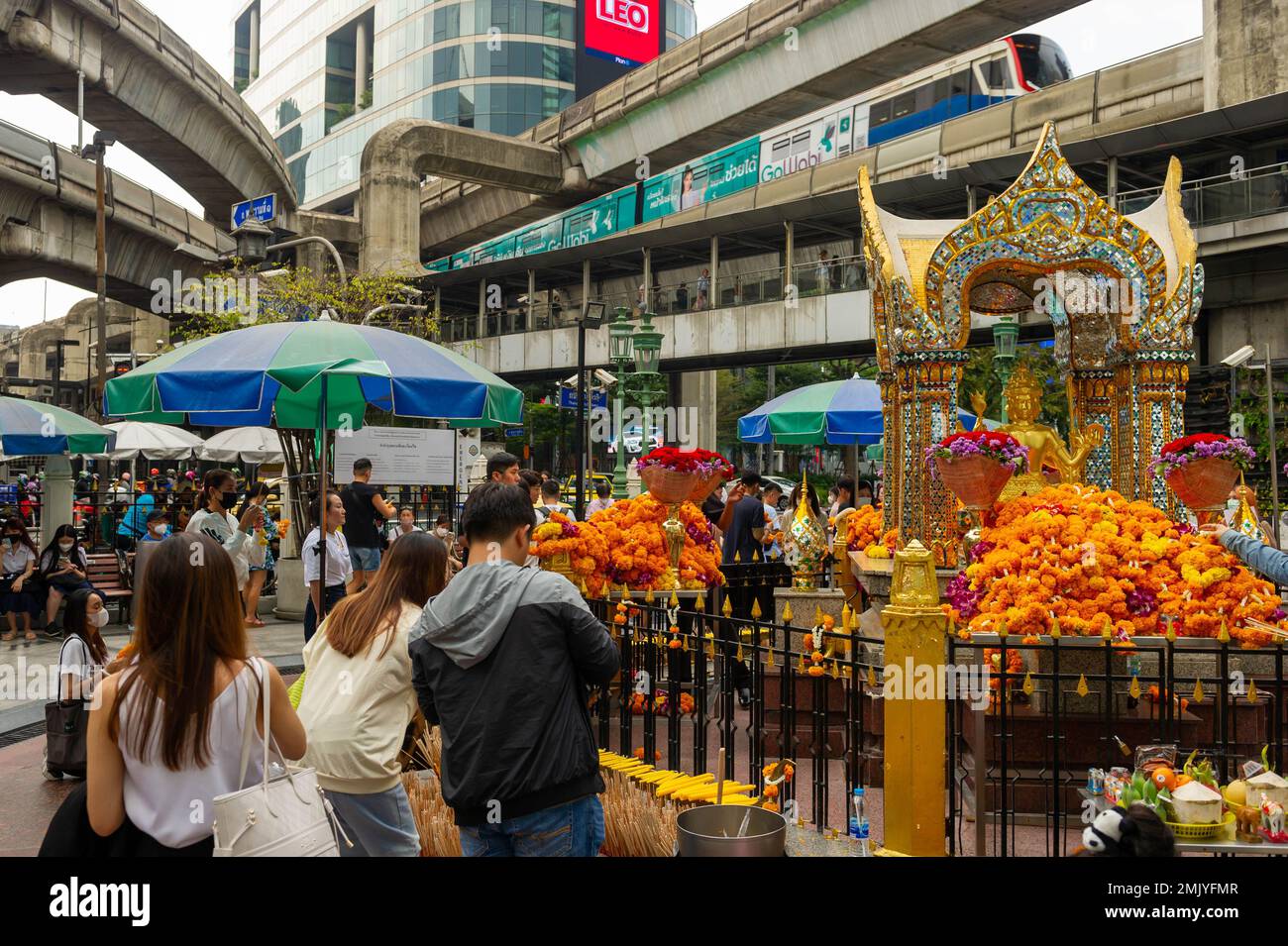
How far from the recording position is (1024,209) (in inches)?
384

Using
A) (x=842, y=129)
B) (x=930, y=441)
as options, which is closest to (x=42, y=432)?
(x=930, y=441)

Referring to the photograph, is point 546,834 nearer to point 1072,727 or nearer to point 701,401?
point 1072,727

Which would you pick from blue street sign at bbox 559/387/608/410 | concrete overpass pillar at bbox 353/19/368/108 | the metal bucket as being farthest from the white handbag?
concrete overpass pillar at bbox 353/19/368/108

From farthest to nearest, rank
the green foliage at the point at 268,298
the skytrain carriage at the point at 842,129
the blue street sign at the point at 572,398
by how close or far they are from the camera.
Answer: the green foliage at the point at 268,298
the skytrain carriage at the point at 842,129
the blue street sign at the point at 572,398

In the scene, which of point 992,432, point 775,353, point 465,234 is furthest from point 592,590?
point 465,234

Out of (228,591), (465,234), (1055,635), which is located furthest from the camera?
(465,234)

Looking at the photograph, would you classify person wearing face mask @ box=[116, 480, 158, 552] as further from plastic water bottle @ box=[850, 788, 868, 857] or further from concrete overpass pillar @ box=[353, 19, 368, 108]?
concrete overpass pillar @ box=[353, 19, 368, 108]

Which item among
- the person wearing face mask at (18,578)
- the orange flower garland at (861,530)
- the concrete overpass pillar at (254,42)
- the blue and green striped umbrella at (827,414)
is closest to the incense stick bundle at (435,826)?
the orange flower garland at (861,530)

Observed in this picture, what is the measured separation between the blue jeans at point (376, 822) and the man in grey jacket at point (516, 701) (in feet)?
2.59

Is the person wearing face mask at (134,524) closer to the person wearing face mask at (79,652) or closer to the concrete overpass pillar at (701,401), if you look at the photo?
the person wearing face mask at (79,652)

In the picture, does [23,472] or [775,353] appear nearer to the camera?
[775,353]

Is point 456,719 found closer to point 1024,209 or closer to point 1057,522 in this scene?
point 1057,522

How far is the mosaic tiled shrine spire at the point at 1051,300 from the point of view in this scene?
31.9 feet
